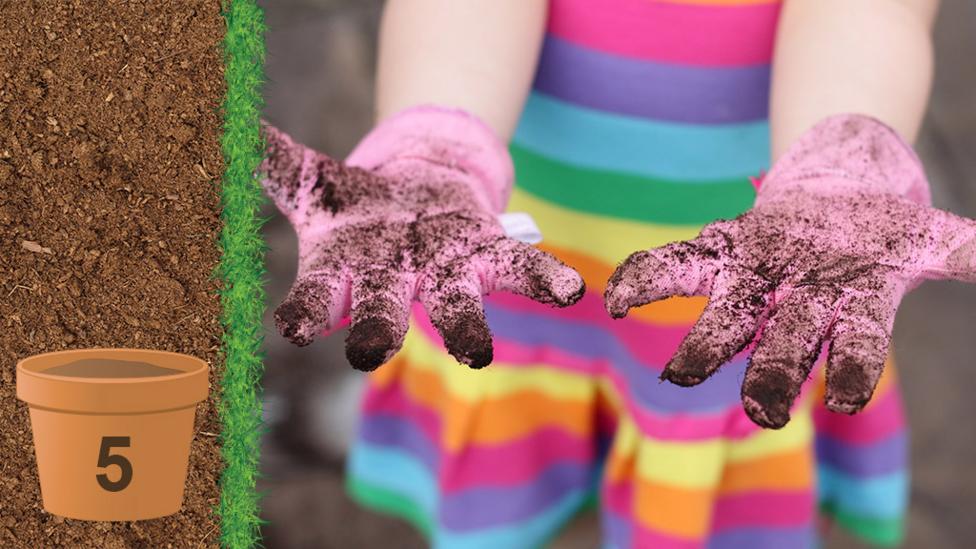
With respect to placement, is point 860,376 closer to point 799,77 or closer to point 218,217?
point 799,77

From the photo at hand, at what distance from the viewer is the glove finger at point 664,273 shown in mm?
516

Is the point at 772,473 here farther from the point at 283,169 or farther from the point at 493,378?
the point at 283,169

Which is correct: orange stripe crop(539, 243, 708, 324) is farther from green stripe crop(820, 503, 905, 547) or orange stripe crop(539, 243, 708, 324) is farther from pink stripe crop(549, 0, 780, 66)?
green stripe crop(820, 503, 905, 547)

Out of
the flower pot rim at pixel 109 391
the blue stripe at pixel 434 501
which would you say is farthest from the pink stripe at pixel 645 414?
the flower pot rim at pixel 109 391

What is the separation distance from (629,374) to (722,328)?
0.32 meters

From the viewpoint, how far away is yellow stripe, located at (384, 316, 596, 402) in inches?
32.5

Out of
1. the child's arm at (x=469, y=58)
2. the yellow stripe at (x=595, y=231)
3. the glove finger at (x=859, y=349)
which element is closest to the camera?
the glove finger at (x=859, y=349)

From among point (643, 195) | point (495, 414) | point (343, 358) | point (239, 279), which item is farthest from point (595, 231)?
point (343, 358)

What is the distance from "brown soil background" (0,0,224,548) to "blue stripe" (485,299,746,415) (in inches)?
8.8

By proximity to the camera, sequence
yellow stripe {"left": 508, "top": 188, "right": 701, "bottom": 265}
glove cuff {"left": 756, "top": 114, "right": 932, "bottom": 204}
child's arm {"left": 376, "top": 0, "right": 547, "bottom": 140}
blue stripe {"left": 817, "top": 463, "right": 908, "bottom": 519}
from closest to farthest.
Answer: glove cuff {"left": 756, "top": 114, "right": 932, "bottom": 204}, child's arm {"left": 376, "top": 0, "right": 547, "bottom": 140}, yellow stripe {"left": 508, "top": 188, "right": 701, "bottom": 265}, blue stripe {"left": 817, "top": 463, "right": 908, "bottom": 519}

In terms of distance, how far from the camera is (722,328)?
1.67ft

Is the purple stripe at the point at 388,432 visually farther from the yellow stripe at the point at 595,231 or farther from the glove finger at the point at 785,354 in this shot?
the glove finger at the point at 785,354

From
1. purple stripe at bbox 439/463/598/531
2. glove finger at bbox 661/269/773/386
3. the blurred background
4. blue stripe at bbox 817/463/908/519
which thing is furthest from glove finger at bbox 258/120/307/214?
the blurred background

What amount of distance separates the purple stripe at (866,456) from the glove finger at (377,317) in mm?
503
